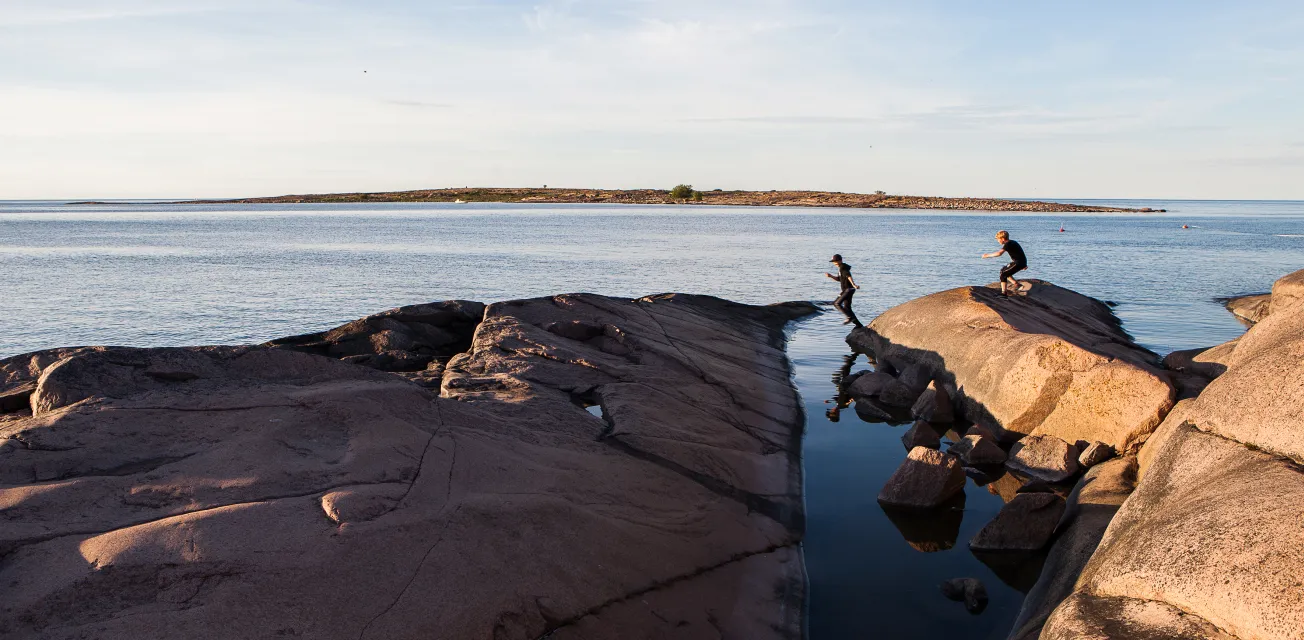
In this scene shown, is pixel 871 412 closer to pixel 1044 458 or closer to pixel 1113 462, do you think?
pixel 1044 458

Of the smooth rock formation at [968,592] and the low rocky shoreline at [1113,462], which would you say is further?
the smooth rock formation at [968,592]

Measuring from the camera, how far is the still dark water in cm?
902

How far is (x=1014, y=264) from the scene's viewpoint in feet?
67.9

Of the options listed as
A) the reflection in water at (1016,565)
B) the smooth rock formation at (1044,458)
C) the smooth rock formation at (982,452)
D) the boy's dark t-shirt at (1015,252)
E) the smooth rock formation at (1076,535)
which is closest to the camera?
the smooth rock formation at (1076,535)

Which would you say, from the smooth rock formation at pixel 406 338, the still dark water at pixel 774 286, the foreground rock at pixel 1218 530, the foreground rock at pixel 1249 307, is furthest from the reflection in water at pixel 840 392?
the foreground rock at pixel 1249 307

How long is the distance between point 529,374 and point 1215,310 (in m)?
27.4

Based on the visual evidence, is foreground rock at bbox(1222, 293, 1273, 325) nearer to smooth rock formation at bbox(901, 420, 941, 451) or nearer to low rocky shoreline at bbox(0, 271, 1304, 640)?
low rocky shoreline at bbox(0, 271, 1304, 640)

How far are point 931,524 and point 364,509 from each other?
6.53 metres

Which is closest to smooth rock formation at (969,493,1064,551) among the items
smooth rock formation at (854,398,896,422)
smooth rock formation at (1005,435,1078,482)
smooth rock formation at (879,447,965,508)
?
smooth rock formation at (879,447,965,508)

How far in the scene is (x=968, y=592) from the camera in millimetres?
8180

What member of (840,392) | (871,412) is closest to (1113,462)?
(871,412)

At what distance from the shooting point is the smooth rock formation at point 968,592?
809 centimetres

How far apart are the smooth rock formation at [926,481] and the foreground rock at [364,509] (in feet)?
4.20

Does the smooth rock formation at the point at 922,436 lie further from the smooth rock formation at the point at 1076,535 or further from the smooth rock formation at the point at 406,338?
the smooth rock formation at the point at 406,338
